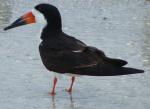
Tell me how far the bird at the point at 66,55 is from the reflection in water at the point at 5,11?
3.75 meters

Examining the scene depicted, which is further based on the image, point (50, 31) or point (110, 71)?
point (50, 31)

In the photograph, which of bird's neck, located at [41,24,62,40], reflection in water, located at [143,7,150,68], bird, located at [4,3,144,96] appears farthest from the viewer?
reflection in water, located at [143,7,150,68]

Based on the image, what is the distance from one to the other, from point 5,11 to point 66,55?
5977mm

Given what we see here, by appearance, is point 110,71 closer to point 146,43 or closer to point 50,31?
point 50,31

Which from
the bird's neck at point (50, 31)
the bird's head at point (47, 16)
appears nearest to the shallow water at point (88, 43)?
the bird's neck at point (50, 31)

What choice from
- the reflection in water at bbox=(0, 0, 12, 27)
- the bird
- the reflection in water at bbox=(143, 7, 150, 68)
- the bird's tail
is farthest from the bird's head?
the reflection in water at bbox=(0, 0, 12, 27)

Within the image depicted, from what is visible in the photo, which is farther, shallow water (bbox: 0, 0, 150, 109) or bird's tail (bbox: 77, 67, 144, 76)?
shallow water (bbox: 0, 0, 150, 109)

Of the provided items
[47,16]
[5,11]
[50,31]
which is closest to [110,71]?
[50,31]

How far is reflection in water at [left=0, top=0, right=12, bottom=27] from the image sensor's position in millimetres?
12334

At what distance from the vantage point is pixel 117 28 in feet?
39.6

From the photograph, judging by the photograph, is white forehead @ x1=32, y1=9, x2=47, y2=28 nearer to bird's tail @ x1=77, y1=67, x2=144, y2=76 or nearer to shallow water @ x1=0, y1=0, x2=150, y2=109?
shallow water @ x1=0, y1=0, x2=150, y2=109

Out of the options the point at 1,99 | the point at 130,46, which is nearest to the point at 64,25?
the point at 130,46

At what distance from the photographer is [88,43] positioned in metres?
10.5

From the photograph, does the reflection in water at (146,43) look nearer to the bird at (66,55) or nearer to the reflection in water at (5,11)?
the bird at (66,55)
